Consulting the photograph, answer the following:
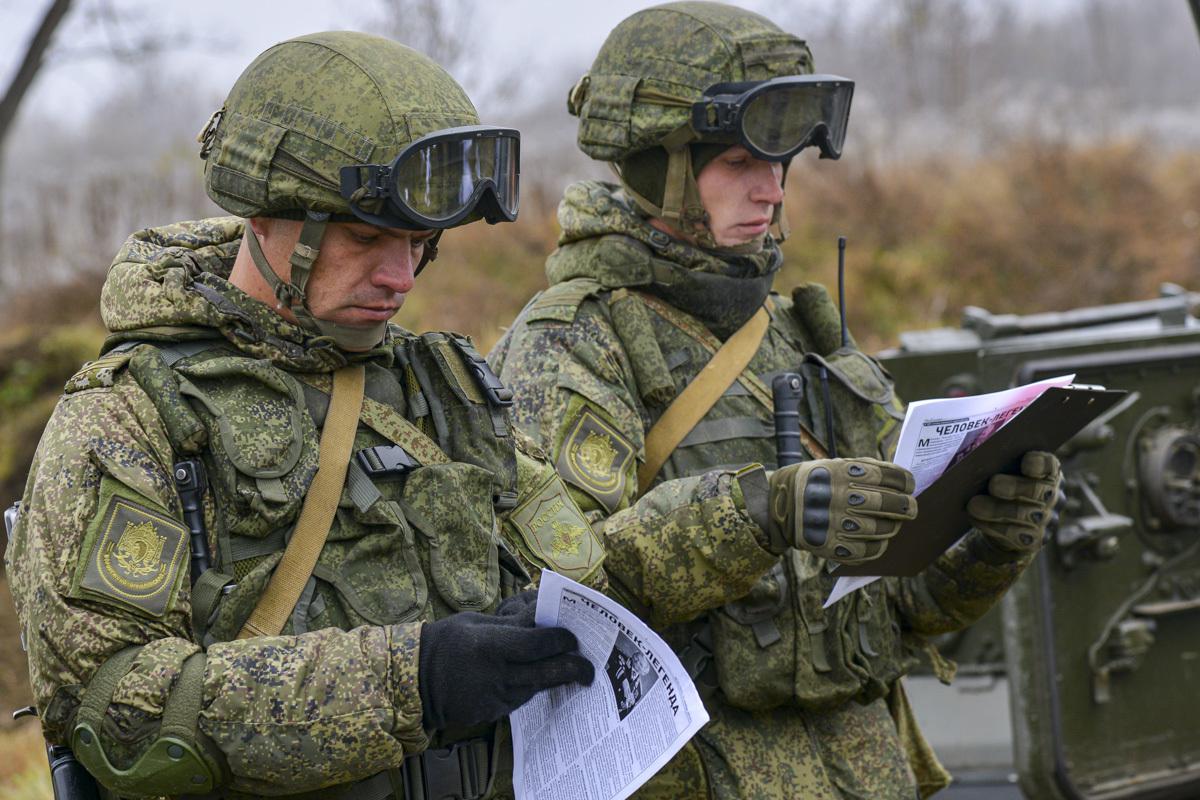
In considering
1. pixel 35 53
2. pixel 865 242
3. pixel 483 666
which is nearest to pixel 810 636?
pixel 483 666

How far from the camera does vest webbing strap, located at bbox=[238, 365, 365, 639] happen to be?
Answer: 2.46m

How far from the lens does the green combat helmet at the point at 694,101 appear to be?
3.64m

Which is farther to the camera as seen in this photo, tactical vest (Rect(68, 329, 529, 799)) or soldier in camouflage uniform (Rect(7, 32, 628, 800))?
tactical vest (Rect(68, 329, 529, 799))

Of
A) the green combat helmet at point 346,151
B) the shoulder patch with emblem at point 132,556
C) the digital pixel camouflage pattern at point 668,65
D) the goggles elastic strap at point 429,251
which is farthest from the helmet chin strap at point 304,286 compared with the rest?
the digital pixel camouflage pattern at point 668,65

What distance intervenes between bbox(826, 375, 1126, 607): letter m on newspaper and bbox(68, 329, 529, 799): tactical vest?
836 mm

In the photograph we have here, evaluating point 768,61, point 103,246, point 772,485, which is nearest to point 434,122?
point 772,485

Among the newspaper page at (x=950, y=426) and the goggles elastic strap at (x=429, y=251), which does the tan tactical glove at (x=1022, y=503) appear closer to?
the newspaper page at (x=950, y=426)

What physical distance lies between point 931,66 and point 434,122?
26956mm

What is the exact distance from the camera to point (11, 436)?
439 inches

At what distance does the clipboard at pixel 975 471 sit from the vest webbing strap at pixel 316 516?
1.23 metres

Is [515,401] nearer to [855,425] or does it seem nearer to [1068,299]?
[855,425]

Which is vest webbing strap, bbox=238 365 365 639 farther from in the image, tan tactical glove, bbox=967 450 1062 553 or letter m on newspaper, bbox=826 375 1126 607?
tan tactical glove, bbox=967 450 1062 553

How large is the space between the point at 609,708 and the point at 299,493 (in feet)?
2.04

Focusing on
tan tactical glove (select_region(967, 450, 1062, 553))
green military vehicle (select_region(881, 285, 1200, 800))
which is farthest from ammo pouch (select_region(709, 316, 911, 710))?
green military vehicle (select_region(881, 285, 1200, 800))
